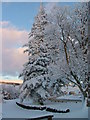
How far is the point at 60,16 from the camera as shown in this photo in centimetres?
1922

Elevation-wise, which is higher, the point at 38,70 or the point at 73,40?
the point at 73,40

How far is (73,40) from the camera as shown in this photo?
64.1ft

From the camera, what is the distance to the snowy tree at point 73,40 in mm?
18969

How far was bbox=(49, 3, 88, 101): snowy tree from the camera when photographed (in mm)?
18969

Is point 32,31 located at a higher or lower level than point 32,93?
higher

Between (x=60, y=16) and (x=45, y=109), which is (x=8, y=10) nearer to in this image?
(x=60, y=16)

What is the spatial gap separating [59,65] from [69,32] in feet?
9.31

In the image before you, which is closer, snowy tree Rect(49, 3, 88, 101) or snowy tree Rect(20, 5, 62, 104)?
snowy tree Rect(49, 3, 88, 101)

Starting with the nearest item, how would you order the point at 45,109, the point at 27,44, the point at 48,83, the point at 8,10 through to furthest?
1. the point at 8,10
2. the point at 45,109
3. the point at 48,83
4. the point at 27,44

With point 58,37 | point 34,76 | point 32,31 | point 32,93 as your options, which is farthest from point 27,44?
point 58,37

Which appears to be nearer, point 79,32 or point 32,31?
point 79,32

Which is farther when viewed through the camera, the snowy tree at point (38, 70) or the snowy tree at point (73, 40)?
the snowy tree at point (38, 70)

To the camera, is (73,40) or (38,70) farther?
(38,70)

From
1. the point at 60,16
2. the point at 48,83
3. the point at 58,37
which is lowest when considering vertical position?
the point at 48,83
